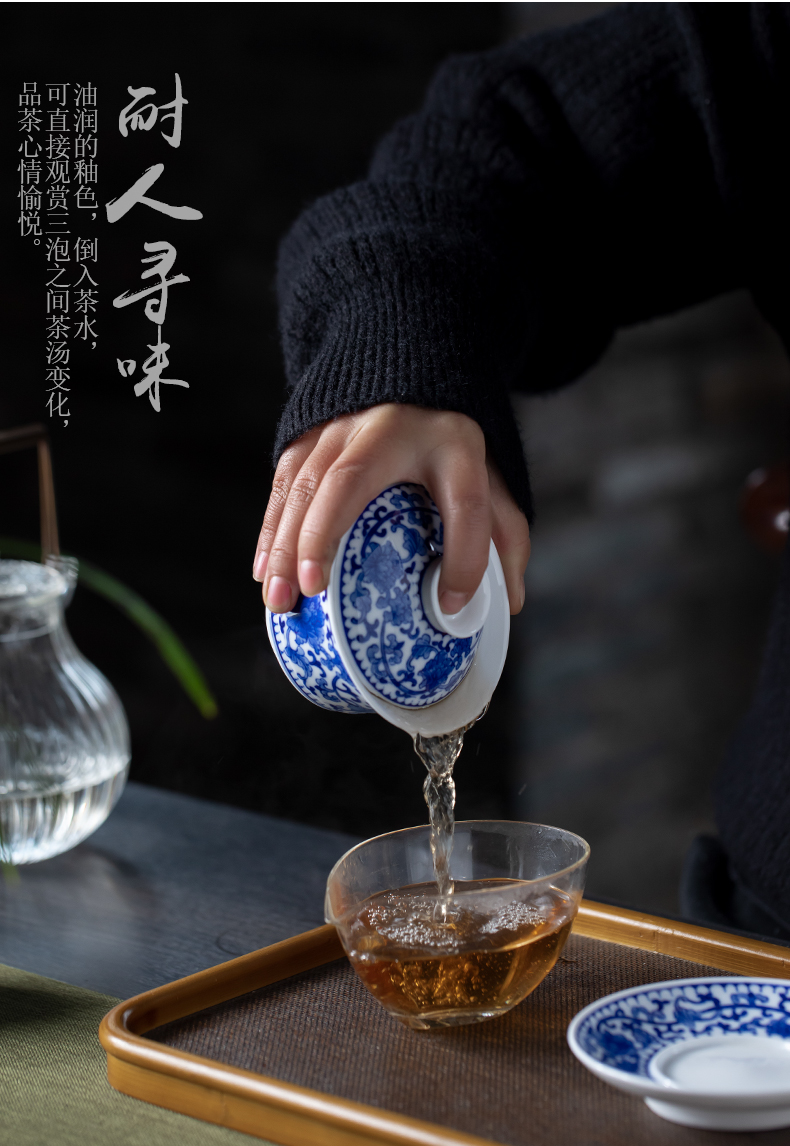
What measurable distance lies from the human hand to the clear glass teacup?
15 centimetres

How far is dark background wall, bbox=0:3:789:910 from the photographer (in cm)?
152

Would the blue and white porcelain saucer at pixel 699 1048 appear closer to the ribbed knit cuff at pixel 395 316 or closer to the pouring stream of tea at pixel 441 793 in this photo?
the pouring stream of tea at pixel 441 793

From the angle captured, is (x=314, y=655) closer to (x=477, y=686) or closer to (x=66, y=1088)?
(x=477, y=686)

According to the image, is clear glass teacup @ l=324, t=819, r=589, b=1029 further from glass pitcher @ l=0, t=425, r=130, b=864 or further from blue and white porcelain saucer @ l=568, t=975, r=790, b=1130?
glass pitcher @ l=0, t=425, r=130, b=864

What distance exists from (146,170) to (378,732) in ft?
2.80

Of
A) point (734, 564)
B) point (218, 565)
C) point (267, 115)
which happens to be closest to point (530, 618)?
point (734, 564)

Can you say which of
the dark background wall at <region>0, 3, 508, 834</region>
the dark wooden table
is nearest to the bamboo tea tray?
the dark wooden table

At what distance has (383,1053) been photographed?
0.54 metres

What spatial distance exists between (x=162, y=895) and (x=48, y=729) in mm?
196

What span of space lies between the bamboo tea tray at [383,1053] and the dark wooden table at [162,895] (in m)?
0.12

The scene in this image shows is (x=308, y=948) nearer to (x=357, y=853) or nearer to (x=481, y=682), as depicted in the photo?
(x=357, y=853)

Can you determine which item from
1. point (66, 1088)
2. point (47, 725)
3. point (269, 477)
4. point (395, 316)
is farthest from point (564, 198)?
point (269, 477)

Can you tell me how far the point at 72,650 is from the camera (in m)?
1.00

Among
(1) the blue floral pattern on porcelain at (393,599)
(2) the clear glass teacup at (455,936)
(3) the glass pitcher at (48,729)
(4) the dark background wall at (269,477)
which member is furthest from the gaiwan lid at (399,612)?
(4) the dark background wall at (269,477)
